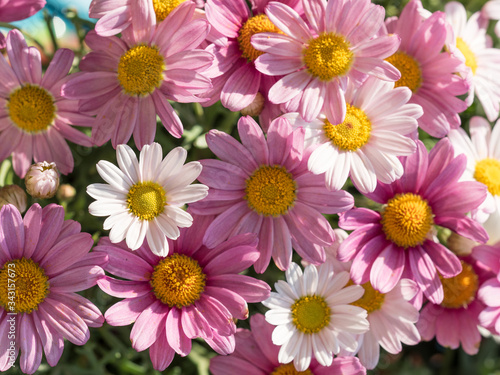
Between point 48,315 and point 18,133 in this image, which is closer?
point 48,315

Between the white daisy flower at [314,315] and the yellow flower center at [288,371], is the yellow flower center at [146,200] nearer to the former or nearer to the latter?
the white daisy flower at [314,315]

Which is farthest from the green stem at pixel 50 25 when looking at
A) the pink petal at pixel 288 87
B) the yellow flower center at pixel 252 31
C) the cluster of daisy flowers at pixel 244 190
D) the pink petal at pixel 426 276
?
the pink petal at pixel 426 276

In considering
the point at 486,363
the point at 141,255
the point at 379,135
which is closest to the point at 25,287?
the point at 141,255

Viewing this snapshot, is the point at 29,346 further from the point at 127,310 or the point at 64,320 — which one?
the point at 127,310

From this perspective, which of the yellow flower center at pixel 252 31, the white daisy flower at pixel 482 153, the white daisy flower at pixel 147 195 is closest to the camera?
the white daisy flower at pixel 147 195

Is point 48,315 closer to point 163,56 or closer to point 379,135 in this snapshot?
point 163,56

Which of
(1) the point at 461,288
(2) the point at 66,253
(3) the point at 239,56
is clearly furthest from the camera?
(1) the point at 461,288

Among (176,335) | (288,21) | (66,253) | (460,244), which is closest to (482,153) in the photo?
(460,244)
